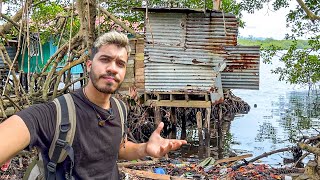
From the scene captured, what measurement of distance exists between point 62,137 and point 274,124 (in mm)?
→ 25952

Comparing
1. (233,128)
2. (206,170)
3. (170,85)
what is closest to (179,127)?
(233,128)

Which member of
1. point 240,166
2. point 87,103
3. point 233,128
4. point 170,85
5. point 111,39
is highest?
point 111,39

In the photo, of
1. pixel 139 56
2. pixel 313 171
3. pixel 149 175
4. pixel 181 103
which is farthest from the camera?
pixel 181 103

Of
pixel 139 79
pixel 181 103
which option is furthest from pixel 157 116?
pixel 139 79

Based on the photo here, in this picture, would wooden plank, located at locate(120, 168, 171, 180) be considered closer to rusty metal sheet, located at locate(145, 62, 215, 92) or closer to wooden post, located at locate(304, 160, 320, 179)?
wooden post, located at locate(304, 160, 320, 179)

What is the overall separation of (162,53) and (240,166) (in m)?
5.86

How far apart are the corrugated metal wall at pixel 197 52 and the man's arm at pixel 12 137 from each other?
13.2m

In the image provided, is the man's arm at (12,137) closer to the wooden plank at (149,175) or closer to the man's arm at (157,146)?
the man's arm at (157,146)

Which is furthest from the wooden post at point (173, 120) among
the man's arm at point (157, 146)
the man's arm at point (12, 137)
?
the man's arm at point (12, 137)

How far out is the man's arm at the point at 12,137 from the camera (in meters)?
1.90

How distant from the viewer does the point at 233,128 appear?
25266 millimetres

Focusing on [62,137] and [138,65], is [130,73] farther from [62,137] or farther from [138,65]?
[62,137]

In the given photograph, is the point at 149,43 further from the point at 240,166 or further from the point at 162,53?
the point at 240,166

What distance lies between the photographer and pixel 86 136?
91.0 inches
